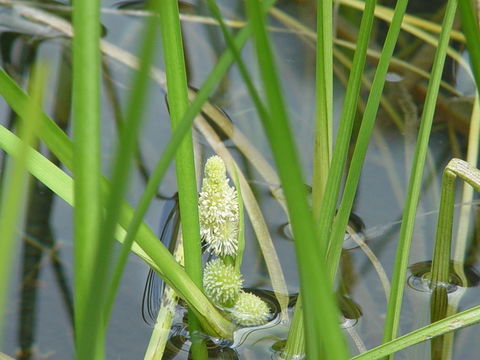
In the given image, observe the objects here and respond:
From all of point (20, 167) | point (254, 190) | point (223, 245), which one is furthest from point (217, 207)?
point (20, 167)

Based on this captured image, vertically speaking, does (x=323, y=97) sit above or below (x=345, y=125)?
above

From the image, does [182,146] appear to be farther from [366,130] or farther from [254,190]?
[254,190]

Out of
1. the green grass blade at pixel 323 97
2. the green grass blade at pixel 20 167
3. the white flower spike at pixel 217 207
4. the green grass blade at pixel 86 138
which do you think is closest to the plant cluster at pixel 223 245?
the white flower spike at pixel 217 207

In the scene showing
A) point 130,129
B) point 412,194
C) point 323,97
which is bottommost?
point 130,129

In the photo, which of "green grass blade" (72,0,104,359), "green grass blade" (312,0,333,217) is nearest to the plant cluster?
"green grass blade" (312,0,333,217)

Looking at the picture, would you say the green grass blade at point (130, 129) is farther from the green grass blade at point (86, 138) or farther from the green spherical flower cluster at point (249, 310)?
the green spherical flower cluster at point (249, 310)

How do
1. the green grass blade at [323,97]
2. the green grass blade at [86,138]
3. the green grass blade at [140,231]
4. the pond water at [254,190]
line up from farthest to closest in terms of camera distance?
the pond water at [254,190]
the green grass blade at [323,97]
the green grass blade at [140,231]
the green grass blade at [86,138]
